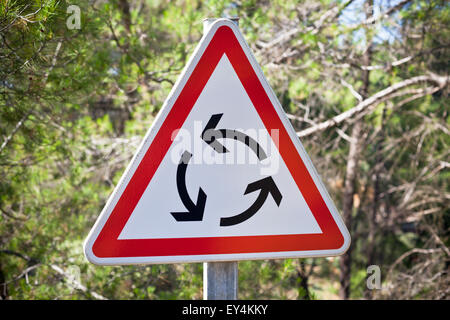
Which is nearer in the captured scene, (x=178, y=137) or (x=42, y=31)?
(x=178, y=137)

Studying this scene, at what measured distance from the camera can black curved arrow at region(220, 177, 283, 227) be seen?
1323 mm

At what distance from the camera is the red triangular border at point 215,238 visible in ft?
4.25

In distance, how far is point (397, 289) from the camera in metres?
4.72

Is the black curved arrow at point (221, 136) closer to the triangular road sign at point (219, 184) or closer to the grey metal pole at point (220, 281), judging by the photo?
the triangular road sign at point (219, 184)

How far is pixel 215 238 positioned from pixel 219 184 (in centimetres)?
16

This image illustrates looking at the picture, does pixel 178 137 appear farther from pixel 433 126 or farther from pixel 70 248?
pixel 433 126

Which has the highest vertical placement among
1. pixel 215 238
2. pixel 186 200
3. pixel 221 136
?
pixel 221 136

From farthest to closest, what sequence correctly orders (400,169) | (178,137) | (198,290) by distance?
1. (400,169)
2. (198,290)
3. (178,137)

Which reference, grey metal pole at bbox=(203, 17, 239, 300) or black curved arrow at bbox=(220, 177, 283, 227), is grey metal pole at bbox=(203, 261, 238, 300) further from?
black curved arrow at bbox=(220, 177, 283, 227)

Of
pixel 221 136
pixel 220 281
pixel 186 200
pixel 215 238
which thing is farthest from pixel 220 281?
pixel 221 136

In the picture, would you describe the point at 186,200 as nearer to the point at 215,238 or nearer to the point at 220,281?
the point at 215,238

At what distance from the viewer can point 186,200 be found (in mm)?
A: 1315
